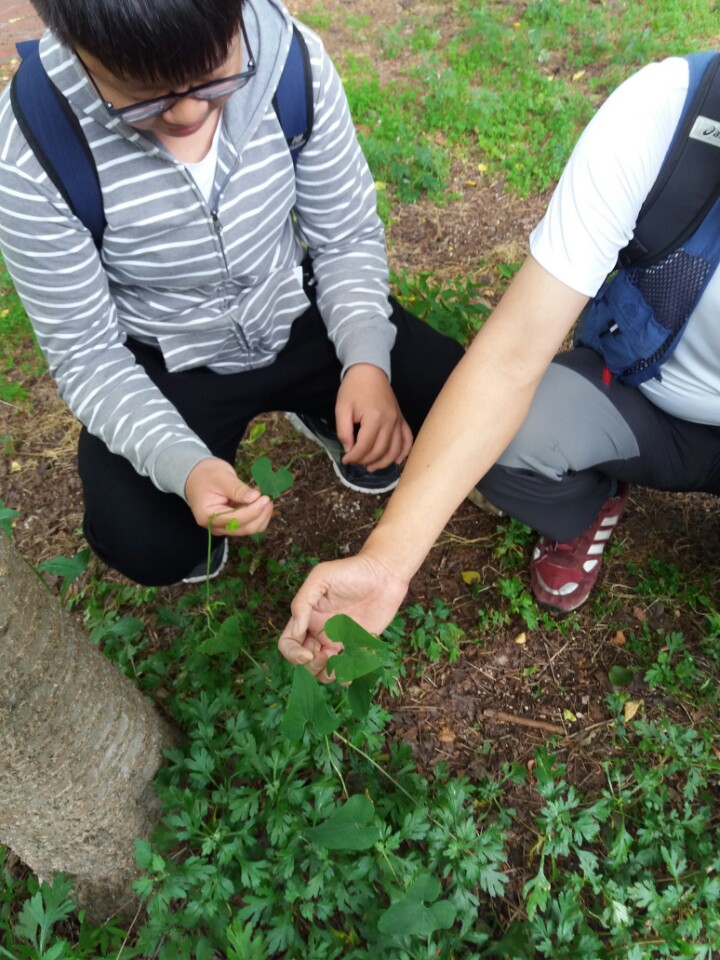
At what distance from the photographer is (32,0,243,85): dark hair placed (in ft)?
3.71

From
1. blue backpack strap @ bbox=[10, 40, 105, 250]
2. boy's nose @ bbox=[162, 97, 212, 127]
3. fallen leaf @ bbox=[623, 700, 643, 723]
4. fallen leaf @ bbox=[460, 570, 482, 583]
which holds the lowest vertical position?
fallen leaf @ bbox=[623, 700, 643, 723]

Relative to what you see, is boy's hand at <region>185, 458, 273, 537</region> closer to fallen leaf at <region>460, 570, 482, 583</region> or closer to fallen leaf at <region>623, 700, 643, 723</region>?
fallen leaf at <region>460, 570, 482, 583</region>

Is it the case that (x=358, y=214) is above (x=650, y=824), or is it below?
above

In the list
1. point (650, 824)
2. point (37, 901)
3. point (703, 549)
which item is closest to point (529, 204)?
point (703, 549)

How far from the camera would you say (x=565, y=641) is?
2049mm

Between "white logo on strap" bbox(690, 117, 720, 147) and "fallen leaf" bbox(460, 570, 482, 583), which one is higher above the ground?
"white logo on strap" bbox(690, 117, 720, 147)

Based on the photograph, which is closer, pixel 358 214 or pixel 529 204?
pixel 358 214

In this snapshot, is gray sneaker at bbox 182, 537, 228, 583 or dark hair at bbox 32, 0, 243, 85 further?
→ gray sneaker at bbox 182, 537, 228, 583

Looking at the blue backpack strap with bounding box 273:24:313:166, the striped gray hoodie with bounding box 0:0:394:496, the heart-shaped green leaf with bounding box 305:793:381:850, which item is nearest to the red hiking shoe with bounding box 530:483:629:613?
the striped gray hoodie with bounding box 0:0:394:496

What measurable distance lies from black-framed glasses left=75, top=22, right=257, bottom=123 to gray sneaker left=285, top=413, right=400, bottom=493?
1.17 m

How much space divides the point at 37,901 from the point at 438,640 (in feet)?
3.60

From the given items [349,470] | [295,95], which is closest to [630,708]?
[349,470]

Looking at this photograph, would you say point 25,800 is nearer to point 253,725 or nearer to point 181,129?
point 253,725

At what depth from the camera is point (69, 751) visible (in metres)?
1.34
